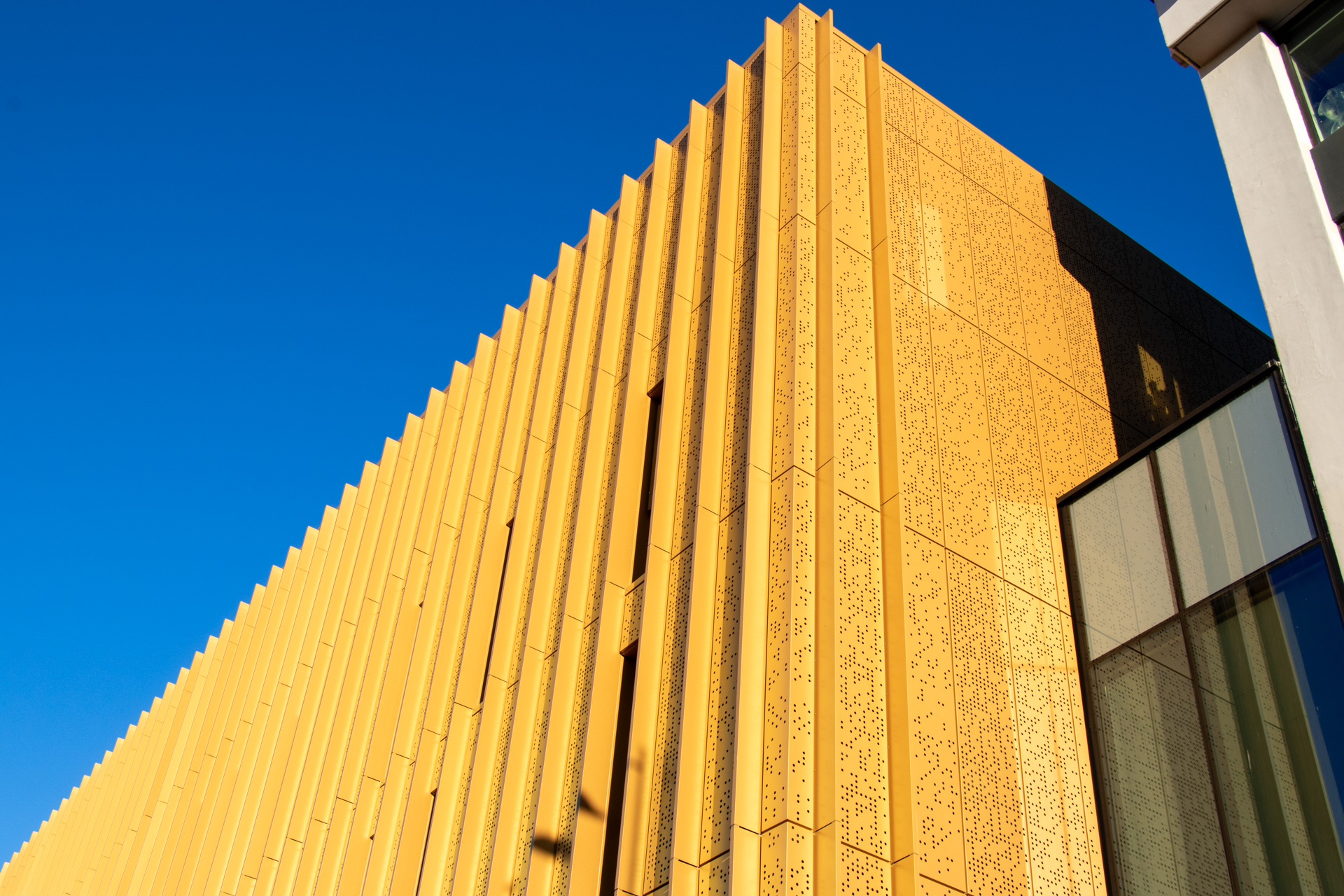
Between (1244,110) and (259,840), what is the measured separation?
2009 cm

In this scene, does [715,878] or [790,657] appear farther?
[790,657]

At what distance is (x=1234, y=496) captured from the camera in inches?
522

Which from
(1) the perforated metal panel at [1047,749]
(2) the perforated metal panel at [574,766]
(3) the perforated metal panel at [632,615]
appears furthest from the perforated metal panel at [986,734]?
(2) the perforated metal panel at [574,766]

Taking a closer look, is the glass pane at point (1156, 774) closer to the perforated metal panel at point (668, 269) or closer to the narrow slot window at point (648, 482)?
the narrow slot window at point (648, 482)

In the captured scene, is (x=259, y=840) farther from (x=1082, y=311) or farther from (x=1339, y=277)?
(x=1339, y=277)

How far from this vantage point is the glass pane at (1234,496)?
12.6m

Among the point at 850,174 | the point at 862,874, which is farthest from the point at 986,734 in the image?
the point at 850,174

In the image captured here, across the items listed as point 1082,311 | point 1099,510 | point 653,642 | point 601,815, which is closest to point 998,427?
point 1099,510

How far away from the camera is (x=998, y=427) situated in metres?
15.2

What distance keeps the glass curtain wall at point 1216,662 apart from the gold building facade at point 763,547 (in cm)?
50

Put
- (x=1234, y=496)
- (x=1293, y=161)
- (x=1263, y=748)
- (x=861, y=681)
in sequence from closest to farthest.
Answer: (x=861, y=681)
(x=1263, y=748)
(x=1293, y=161)
(x=1234, y=496)

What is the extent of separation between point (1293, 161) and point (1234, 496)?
383 centimetres

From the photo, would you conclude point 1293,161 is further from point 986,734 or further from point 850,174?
point 986,734

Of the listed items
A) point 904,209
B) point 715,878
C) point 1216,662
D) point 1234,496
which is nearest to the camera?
point 715,878
